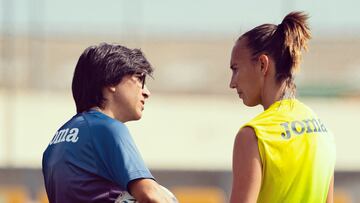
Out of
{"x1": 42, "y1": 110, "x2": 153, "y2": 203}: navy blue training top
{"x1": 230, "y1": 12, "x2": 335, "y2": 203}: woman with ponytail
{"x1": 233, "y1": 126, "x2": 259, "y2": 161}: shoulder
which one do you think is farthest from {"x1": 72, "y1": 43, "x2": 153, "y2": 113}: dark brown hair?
{"x1": 233, "y1": 126, "x2": 259, "y2": 161}: shoulder

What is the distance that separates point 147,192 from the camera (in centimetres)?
480

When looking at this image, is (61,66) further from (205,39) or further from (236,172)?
(236,172)

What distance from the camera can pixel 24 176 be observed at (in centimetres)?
2761

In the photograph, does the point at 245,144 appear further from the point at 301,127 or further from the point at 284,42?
the point at 284,42

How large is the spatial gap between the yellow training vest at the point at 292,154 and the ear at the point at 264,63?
0.45 ft

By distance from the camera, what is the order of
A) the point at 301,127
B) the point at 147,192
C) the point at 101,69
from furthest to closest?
the point at 101,69, the point at 301,127, the point at 147,192

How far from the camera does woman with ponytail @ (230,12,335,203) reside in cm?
476

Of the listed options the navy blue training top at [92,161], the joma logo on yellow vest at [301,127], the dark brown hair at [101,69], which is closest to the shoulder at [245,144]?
the joma logo on yellow vest at [301,127]

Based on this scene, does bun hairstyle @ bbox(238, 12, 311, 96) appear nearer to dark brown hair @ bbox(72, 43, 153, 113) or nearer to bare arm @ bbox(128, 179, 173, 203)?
dark brown hair @ bbox(72, 43, 153, 113)

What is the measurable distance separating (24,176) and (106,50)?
2282 cm

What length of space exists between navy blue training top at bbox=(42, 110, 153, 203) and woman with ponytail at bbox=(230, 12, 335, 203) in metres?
0.41

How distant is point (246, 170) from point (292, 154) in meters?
0.23

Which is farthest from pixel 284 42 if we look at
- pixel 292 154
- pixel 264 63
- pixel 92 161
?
pixel 92 161

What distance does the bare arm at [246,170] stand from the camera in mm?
4672
